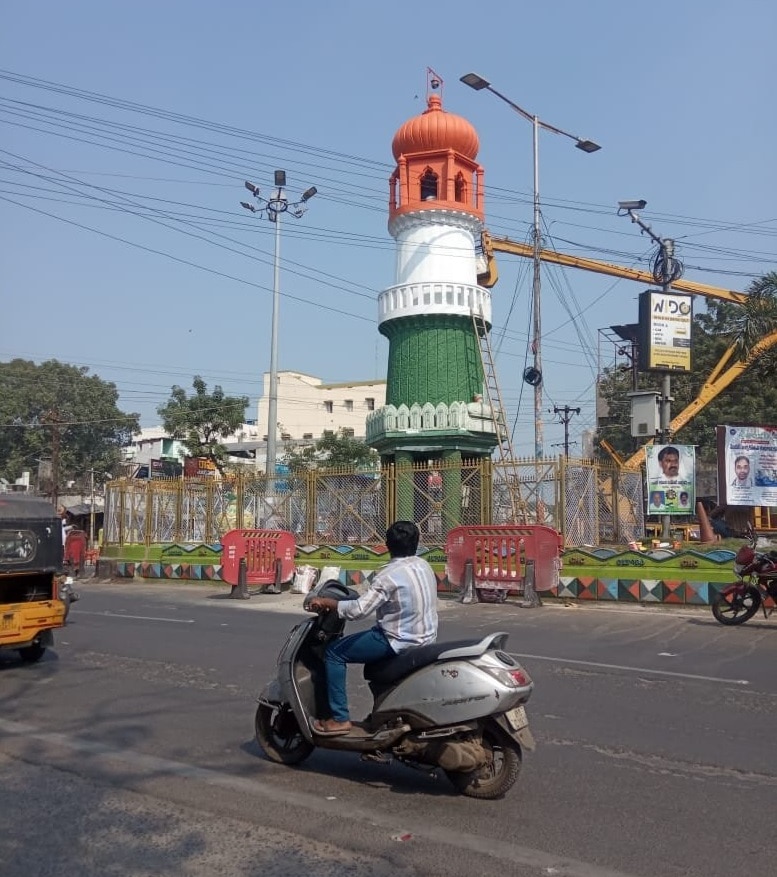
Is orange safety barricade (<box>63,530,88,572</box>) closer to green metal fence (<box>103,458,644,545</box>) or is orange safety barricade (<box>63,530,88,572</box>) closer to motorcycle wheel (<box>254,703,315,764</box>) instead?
green metal fence (<box>103,458,644,545</box>)

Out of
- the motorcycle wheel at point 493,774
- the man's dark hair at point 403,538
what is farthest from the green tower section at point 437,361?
the motorcycle wheel at point 493,774

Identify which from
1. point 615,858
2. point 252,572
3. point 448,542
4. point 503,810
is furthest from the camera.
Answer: point 252,572

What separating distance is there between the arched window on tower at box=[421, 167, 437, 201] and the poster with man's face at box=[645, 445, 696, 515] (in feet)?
34.7

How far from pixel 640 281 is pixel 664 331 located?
17.0 m

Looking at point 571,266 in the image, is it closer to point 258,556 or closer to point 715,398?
point 715,398

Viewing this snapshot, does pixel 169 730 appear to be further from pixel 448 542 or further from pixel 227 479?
pixel 227 479

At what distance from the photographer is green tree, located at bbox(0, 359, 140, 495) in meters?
53.7

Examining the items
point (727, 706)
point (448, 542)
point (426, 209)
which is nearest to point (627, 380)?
point (426, 209)

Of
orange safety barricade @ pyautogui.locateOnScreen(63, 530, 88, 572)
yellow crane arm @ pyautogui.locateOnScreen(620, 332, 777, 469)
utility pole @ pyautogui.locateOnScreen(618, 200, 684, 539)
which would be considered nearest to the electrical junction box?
utility pole @ pyautogui.locateOnScreen(618, 200, 684, 539)

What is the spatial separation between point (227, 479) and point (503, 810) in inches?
745

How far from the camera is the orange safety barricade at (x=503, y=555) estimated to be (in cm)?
1560

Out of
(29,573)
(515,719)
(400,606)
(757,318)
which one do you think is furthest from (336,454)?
(515,719)

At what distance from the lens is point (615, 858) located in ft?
13.4

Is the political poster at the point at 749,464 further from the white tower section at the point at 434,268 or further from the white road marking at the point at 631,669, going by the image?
the white road marking at the point at 631,669
